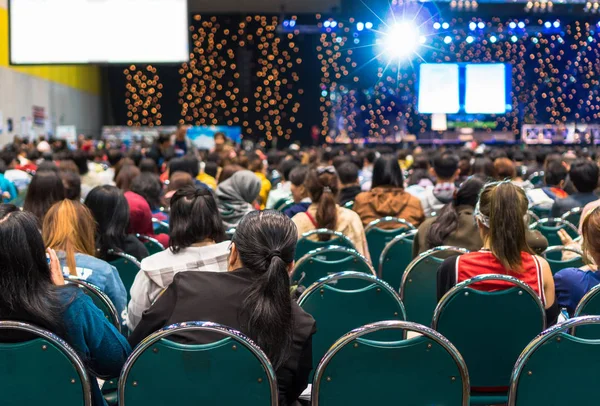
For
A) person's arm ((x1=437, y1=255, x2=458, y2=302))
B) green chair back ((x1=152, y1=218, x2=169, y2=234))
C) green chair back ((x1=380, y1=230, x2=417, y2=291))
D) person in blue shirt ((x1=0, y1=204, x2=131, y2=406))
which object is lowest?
green chair back ((x1=380, y1=230, x2=417, y2=291))

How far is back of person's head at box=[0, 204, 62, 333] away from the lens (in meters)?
2.26

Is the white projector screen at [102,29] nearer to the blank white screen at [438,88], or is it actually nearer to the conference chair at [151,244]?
the conference chair at [151,244]

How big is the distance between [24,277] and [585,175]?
16.1 feet

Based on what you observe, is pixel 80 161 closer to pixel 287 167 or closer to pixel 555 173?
pixel 287 167

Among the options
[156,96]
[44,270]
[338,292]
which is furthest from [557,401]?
[156,96]

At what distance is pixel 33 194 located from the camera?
493cm

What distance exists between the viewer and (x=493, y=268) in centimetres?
323

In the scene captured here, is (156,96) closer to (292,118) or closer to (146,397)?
(292,118)

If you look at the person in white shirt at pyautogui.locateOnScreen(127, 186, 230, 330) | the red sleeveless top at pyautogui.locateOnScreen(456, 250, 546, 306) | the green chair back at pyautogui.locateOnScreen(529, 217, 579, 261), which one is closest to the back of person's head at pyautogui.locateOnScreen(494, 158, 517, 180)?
the green chair back at pyautogui.locateOnScreen(529, 217, 579, 261)

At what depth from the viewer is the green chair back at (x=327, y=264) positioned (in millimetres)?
4008

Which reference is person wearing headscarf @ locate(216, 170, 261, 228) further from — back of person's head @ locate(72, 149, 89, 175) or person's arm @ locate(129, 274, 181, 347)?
person's arm @ locate(129, 274, 181, 347)

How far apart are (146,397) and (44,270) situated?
46cm

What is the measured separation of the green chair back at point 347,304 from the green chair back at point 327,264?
82 cm

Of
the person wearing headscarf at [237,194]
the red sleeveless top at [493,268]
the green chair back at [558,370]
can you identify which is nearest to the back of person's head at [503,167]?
the person wearing headscarf at [237,194]
